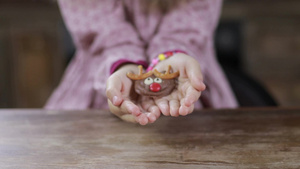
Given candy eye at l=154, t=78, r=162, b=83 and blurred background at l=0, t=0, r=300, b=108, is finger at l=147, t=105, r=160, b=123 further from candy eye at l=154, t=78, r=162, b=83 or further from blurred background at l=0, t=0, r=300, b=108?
blurred background at l=0, t=0, r=300, b=108

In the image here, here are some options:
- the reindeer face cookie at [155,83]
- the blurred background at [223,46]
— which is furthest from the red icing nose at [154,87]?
the blurred background at [223,46]

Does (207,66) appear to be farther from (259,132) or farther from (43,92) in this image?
(43,92)

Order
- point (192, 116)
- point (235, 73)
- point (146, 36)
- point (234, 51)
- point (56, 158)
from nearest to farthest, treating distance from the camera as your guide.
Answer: point (56, 158) < point (192, 116) < point (146, 36) < point (235, 73) < point (234, 51)

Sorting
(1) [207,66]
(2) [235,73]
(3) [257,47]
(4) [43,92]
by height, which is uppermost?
(1) [207,66]

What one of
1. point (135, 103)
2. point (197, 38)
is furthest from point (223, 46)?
point (135, 103)

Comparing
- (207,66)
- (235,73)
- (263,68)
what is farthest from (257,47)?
(207,66)

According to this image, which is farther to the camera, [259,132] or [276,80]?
[276,80]

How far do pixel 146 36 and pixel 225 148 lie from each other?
411mm

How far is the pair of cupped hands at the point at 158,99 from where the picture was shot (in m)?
0.37

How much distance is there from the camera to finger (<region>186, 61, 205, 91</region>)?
38cm

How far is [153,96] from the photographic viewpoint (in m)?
0.43

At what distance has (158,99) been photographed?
43 centimetres

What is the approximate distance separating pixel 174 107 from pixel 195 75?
0.05 m

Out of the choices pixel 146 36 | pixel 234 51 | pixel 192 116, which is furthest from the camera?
pixel 234 51
